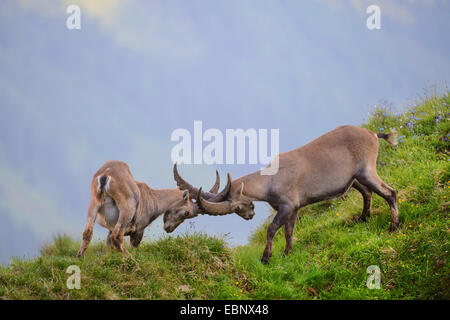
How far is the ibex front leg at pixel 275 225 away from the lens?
A: 948cm

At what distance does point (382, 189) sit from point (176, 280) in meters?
4.68

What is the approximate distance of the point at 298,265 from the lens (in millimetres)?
9219

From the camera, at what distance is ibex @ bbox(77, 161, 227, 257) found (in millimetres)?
9547

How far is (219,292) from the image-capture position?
8.24 metres

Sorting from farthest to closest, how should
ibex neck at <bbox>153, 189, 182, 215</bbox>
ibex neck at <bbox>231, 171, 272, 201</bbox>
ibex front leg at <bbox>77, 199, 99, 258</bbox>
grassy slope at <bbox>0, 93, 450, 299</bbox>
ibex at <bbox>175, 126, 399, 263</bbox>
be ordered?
ibex neck at <bbox>153, 189, 182, 215</bbox> → ibex neck at <bbox>231, 171, 272, 201</bbox> → ibex at <bbox>175, 126, 399, 263</bbox> → ibex front leg at <bbox>77, 199, 99, 258</bbox> → grassy slope at <bbox>0, 93, 450, 299</bbox>

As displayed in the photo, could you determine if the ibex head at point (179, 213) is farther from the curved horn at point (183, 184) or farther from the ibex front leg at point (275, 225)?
the ibex front leg at point (275, 225)

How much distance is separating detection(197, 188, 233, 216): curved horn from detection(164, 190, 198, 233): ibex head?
0.60 m

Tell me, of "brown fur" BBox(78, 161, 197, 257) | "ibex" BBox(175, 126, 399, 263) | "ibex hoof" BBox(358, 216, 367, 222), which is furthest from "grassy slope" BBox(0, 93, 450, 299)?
"ibex" BBox(175, 126, 399, 263)

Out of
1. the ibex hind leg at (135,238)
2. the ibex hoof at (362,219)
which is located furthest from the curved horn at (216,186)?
the ibex hoof at (362,219)

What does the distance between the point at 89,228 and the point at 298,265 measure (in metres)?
4.11

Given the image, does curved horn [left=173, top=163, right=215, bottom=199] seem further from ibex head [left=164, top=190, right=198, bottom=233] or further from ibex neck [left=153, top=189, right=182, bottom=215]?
ibex neck [left=153, top=189, right=182, bottom=215]

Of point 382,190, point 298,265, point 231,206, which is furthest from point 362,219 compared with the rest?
point 231,206

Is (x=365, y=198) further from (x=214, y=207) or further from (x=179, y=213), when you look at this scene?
(x=179, y=213)
